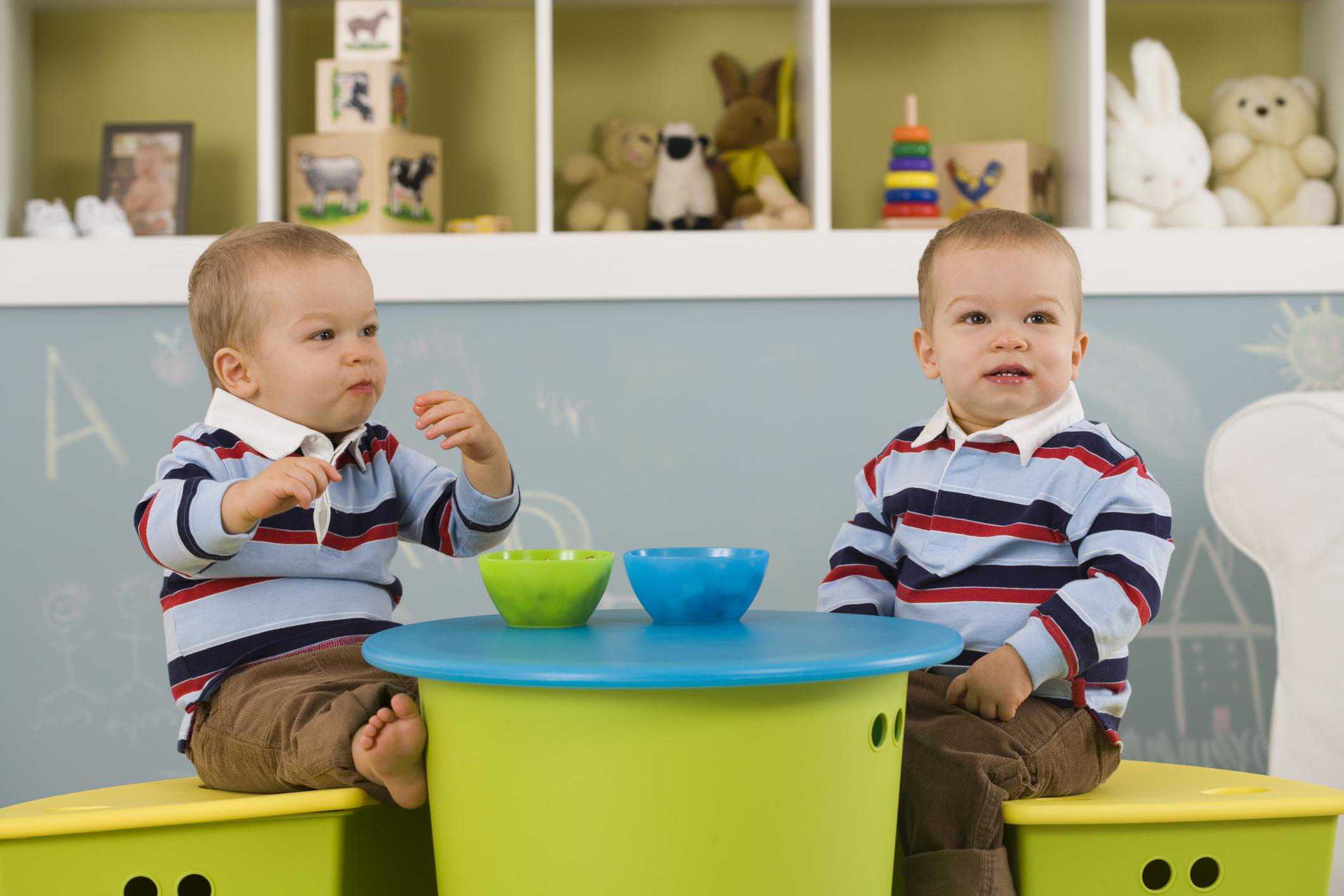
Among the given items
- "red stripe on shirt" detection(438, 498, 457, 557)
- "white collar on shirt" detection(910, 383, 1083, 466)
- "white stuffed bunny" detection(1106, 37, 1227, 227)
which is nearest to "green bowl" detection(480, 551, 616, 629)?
"red stripe on shirt" detection(438, 498, 457, 557)

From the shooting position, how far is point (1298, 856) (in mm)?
986

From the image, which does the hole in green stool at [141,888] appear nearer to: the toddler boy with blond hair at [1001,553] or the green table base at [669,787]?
the green table base at [669,787]

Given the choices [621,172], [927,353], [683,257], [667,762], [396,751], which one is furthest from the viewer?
[621,172]

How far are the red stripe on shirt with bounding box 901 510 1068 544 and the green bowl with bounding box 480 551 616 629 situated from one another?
31cm

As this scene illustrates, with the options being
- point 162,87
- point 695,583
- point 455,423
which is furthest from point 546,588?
point 162,87

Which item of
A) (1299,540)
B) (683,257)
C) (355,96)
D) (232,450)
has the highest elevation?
(355,96)

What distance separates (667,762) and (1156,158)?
52.1 inches

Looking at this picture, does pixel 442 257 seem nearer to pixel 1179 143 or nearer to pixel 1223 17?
pixel 1179 143

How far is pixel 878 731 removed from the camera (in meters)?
0.89

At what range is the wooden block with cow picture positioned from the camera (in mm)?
1771

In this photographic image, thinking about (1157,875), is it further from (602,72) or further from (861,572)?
(602,72)

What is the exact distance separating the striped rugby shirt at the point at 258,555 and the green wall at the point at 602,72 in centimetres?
91

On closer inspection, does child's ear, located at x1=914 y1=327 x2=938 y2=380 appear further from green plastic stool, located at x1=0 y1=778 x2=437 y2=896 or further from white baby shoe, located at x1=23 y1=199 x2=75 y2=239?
white baby shoe, located at x1=23 y1=199 x2=75 y2=239

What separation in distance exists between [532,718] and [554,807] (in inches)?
2.3
